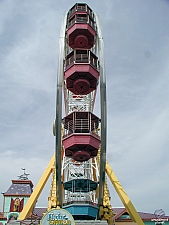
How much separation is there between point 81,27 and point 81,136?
33.8 feet

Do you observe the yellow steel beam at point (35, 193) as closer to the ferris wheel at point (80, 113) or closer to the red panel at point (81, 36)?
the ferris wheel at point (80, 113)

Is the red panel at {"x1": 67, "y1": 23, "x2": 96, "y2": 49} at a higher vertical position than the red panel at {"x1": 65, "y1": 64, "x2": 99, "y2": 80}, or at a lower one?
higher

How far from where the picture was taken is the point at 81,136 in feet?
74.5

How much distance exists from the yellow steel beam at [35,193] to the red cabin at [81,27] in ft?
37.6

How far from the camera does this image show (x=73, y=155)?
24.0m

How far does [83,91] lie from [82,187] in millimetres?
8183

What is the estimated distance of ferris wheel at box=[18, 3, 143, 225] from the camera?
2212 cm

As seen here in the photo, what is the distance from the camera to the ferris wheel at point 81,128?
22125 mm

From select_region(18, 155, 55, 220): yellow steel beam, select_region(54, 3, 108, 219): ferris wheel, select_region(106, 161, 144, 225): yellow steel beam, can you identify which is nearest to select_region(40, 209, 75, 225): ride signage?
select_region(54, 3, 108, 219): ferris wheel

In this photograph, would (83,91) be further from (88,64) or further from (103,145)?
(103,145)

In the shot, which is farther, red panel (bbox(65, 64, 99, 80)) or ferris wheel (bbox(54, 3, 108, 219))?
red panel (bbox(65, 64, 99, 80))

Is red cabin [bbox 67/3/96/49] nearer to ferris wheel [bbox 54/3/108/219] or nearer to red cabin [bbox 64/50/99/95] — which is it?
ferris wheel [bbox 54/3/108/219]

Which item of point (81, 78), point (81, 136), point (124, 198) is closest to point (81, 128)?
point (81, 136)

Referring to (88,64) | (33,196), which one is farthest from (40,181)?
(88,64)
